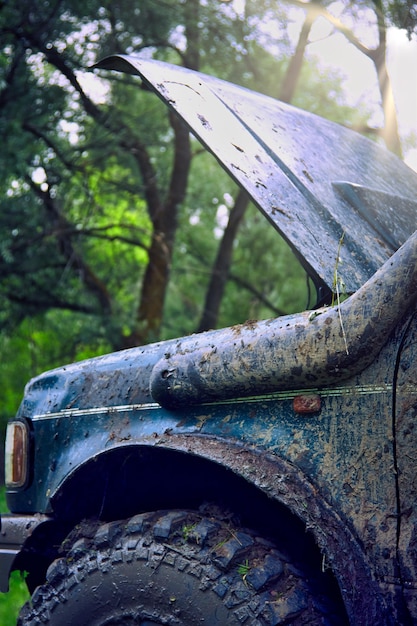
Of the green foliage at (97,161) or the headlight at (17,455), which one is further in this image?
the green foliage at (97,161)

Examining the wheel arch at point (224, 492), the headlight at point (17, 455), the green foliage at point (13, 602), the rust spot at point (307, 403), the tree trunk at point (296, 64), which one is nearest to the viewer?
the wheel arch at point (224, 492)

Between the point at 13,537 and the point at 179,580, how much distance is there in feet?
2.84

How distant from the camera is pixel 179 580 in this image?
6.73 ft

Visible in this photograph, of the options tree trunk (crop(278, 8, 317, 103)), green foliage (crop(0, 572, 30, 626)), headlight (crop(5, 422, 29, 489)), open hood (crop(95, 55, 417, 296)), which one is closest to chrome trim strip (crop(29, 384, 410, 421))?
headlight (crop(5, 422, 29, 489))

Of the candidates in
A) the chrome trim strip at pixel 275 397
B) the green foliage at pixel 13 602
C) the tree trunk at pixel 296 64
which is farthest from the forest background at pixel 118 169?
the chrome trim strip at pixel 275 397

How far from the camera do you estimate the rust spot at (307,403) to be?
196 cm

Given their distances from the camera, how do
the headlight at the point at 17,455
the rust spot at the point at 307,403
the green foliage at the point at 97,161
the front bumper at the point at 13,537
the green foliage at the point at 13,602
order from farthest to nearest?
1. the green foliage at the point at 97,161
2. the green foliage at the point at 13,602
3. the headlight at the point at 17,455
4. the front bumper at the point at 13,537
5. the rust spot at the point at 307,403

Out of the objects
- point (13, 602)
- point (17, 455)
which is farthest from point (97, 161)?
point (17, 455)

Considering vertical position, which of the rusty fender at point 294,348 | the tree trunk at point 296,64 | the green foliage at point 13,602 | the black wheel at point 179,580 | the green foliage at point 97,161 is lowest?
the green foliage at point 13,602

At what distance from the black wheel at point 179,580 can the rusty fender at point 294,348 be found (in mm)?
347

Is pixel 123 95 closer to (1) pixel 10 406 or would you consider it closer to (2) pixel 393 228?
(2) pixel 393 228

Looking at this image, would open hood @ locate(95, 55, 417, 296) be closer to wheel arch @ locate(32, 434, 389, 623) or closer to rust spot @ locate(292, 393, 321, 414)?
rust spot @ locate(292, 393, 321, 414)

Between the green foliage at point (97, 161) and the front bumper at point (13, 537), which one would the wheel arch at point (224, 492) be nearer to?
the front bumper at point (13, 537)

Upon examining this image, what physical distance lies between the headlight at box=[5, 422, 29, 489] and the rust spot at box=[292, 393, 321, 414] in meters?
1.15
